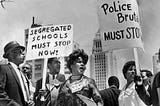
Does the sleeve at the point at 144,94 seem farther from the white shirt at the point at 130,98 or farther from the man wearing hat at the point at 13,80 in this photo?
the man wearing hat at the point at 13,80

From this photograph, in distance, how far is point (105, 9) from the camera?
5.93 m

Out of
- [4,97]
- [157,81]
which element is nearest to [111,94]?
[157,81]

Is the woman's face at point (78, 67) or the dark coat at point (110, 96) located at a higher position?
the woman's face at point (78, 67)

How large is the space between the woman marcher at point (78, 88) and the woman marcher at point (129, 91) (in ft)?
1.65

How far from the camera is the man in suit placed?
6.21 metres

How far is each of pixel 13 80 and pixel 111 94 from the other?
1.96m

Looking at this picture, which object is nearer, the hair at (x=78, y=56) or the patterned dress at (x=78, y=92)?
the patterned dress at (x=78, y=92)

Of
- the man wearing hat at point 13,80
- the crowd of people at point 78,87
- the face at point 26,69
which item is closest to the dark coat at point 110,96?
the crowd of people at point 78,87

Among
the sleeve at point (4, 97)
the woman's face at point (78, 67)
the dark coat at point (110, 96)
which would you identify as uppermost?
the woman's face at point (78, 67)

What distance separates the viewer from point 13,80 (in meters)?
4.66

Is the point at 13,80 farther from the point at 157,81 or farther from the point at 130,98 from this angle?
the point at 157,81

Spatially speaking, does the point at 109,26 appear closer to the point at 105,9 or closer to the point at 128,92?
the point at 105,9

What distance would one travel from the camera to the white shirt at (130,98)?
5294 mm

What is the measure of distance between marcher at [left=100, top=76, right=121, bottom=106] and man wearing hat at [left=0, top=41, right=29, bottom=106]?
5.36ft
